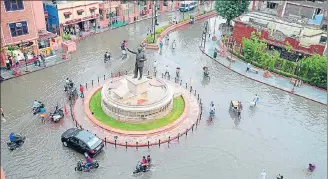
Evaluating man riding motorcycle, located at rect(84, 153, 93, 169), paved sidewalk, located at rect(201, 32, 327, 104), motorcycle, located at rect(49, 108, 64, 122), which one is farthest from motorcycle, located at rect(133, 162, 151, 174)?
paved sidewalk, located at rect(201, 32, 327, 104)

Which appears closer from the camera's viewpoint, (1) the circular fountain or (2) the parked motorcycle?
(2) the parked motorcycle

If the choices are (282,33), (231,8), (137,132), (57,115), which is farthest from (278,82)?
(57,115)

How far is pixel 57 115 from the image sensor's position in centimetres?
2808

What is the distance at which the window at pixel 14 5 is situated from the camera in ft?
114

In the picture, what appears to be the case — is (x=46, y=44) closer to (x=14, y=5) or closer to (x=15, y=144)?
(x=14, y=5)

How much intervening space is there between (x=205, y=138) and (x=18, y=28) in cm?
2510

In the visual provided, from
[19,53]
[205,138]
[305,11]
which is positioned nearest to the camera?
[205,138]

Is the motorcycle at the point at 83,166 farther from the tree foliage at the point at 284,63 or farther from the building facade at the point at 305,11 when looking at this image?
the building facade at the point at 305,11

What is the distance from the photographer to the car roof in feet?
79.4

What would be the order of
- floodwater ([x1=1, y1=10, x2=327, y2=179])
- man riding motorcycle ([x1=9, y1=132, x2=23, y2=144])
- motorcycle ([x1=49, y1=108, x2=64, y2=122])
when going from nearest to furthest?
floodwater ([x1=1, y1=10, x2=327, y2=179]), man riding motorcycle ([x1=9, y1=132, x2=23, y2=144]), motorcycle ([x1=49, y1=108, x2=64, y2=122])

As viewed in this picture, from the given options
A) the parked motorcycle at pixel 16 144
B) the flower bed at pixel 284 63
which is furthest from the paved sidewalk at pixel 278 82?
the parked motorcycle at pixel 16 144

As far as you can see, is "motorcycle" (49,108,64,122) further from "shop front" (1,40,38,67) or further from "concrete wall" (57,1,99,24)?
"concrete wall" (57,1,99,24)

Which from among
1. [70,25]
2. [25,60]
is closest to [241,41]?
[70,25]

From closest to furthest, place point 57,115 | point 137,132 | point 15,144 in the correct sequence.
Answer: point 15,144, point 137,132, point 57,115
